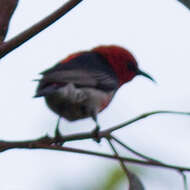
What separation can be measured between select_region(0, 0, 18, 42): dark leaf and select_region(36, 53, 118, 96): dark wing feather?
1.95ft

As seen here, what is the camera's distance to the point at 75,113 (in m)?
3.15

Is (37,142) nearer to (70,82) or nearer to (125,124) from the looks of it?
(125,124)

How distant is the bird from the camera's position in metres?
2.95

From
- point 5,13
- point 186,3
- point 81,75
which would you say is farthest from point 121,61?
point 5,13

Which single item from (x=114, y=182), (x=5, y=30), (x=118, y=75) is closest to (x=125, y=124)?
(x=5, y=30)

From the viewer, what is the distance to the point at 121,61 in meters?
4.45

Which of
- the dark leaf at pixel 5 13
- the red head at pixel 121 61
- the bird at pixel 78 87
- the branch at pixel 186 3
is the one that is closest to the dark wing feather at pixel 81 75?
the bird at pixel 78 87

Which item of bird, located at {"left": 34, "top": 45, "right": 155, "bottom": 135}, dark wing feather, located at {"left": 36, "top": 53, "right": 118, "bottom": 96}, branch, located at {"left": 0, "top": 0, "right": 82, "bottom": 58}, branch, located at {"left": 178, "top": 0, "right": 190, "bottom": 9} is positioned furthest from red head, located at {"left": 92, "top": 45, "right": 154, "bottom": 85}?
branch, located at {"left": 0, "top": 0, "right": 82, "bottom": 58}

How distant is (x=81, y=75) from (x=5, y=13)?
1206mm

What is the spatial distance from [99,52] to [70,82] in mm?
1440

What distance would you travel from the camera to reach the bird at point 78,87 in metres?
2.95

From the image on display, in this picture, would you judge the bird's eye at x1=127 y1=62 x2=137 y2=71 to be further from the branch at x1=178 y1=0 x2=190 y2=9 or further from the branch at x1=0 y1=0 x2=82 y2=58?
the branch at x1=0 y1=0 x2=82 y2=58

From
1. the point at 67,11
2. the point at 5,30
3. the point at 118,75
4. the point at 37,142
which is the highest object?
the point at 67,11

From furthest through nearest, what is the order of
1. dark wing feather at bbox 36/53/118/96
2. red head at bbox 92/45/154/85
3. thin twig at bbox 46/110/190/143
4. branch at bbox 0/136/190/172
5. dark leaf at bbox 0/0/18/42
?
red head at bbox 92/45/154/85
dark wing feather at bbox 36/53/118/96
dark leaf at bbox 0/0/18/42
thin twig at bbox 46/110/190/143
branch at bbox 0/136/190/172
